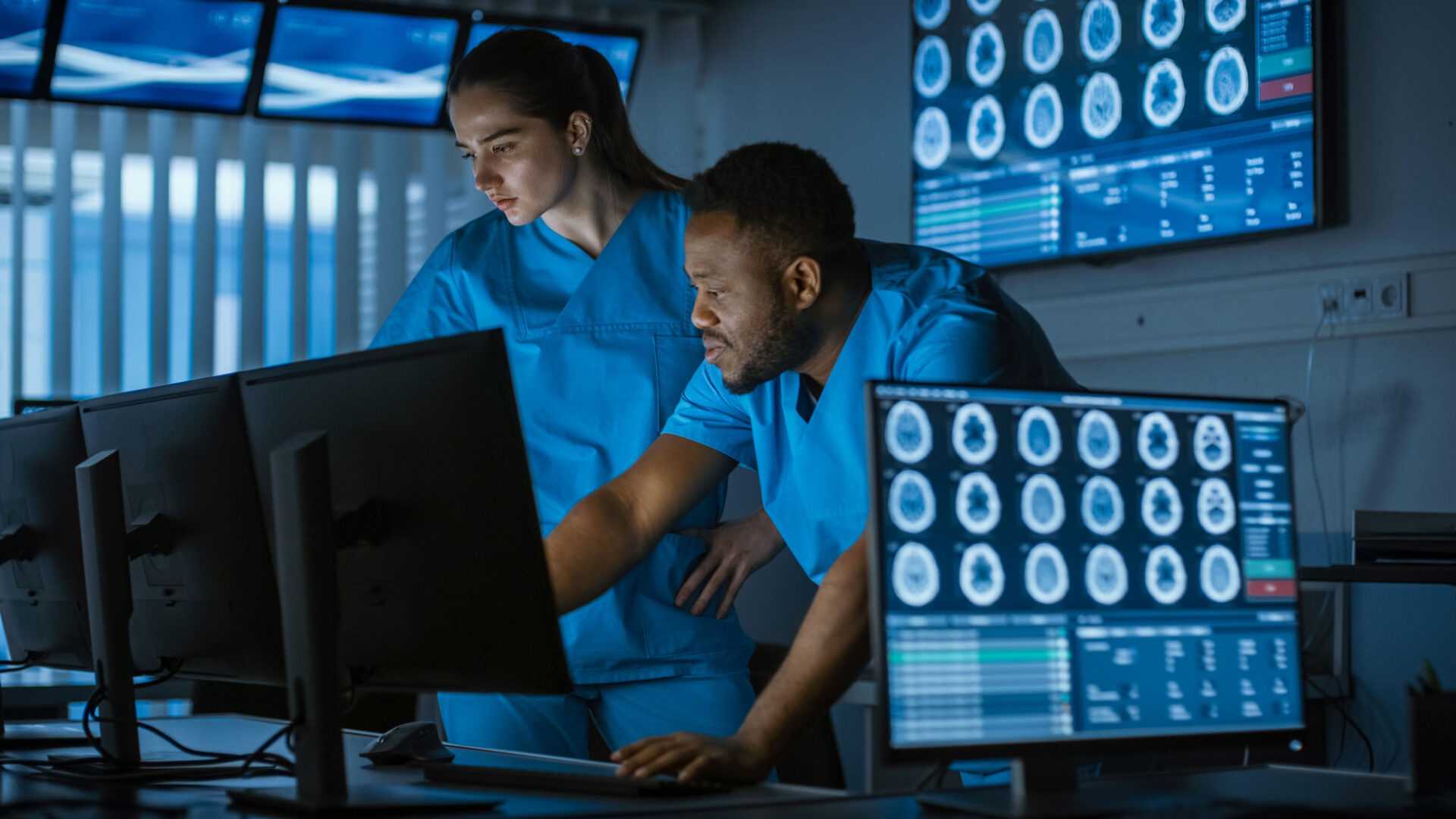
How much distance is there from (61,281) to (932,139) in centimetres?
216

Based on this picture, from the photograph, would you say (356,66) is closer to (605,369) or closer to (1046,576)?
(605,369)

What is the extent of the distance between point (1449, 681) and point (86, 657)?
2402 millimetres

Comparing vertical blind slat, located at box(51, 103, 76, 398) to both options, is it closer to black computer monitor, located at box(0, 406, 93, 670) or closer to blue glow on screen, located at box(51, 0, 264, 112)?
blue glow on screen, located at box(51, 0, 264, 112)

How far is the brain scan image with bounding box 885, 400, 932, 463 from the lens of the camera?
44.7 inches

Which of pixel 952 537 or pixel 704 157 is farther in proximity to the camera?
pixel 704 157

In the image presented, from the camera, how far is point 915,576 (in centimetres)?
113

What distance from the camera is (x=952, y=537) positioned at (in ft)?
3.77

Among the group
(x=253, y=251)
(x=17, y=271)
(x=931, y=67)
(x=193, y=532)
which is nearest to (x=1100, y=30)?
(x=931, y=67)

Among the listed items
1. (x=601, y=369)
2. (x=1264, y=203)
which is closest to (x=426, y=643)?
(x=601, y=369)

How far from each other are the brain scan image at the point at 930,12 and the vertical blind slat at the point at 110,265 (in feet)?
6.51

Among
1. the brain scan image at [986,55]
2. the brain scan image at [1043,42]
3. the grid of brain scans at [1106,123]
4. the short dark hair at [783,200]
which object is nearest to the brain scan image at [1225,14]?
the grid of brain scans at [1106,123]

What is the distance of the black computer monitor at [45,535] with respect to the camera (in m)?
1.66

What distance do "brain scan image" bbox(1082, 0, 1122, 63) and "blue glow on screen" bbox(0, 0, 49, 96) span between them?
2.45 m

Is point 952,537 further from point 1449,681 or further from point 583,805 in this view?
point 1449,681
